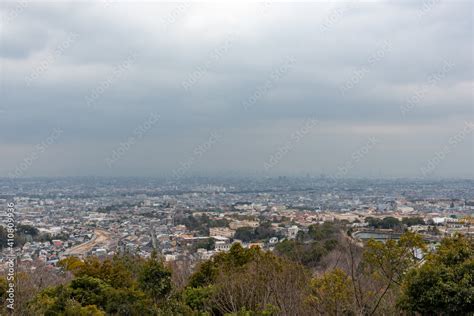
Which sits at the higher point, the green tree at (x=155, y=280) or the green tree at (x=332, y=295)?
the green tree at (x=332, y=295)

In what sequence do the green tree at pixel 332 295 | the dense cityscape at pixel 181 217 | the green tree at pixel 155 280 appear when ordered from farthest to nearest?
1. the dense cityscape at pixel 181 217
2. the green tree at pixel 155 280
3. the green tree at pixel 332 295

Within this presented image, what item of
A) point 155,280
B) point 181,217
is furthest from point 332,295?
point 181,217

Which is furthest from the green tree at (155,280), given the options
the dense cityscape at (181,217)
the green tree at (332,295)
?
the dense cityscape at (181,217)

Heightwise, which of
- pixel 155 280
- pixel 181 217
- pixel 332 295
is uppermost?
pixel 332 295

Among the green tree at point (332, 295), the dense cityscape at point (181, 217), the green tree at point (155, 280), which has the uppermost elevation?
the green tree at point (332, 295)

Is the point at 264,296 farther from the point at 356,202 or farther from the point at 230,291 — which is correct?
the point at 356,202

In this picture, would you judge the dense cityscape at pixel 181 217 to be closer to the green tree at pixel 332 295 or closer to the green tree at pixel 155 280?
the green tree at pixel 155 280

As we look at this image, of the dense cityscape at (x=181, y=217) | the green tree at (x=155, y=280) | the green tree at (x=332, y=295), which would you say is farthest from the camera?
the dense cityscape at (x=181, y=217)

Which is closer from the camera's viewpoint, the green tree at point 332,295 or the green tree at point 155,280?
the green tree at point 332,295

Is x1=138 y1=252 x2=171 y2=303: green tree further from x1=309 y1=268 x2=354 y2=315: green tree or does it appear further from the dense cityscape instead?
the dense cityscape

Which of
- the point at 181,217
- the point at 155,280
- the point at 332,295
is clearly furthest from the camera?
the point at 181,217

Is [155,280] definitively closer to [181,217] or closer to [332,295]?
[332,295]

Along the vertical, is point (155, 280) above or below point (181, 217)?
above
